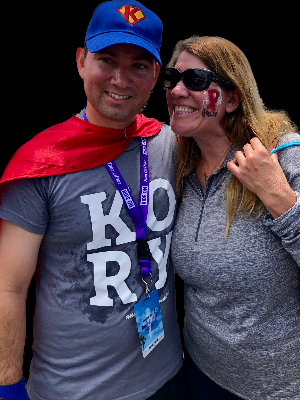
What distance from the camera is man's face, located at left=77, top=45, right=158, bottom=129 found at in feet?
5.78

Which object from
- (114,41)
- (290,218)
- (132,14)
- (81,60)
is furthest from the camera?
(81,60)

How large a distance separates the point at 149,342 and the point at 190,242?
1.94ft

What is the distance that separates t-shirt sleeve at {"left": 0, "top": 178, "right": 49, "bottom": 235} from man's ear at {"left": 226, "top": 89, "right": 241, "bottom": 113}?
1147 mm

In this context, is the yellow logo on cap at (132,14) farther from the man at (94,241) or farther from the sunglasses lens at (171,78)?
the sunglasses lens at (171,78)

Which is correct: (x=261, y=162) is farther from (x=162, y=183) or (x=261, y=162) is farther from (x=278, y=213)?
(x=162, y=183)

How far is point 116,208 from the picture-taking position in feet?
5.89

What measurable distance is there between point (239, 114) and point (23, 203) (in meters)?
1.31

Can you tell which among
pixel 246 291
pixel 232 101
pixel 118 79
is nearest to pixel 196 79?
pixel 232 101

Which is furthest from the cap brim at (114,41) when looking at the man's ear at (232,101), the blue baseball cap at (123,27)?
the man's ear at (232,101)

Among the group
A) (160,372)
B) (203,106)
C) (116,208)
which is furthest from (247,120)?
(160,372)

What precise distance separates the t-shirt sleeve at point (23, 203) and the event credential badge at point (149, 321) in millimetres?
687

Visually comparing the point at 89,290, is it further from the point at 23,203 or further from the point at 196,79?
the point at 196,79

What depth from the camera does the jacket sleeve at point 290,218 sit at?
1587 mm

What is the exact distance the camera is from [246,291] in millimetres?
1762
